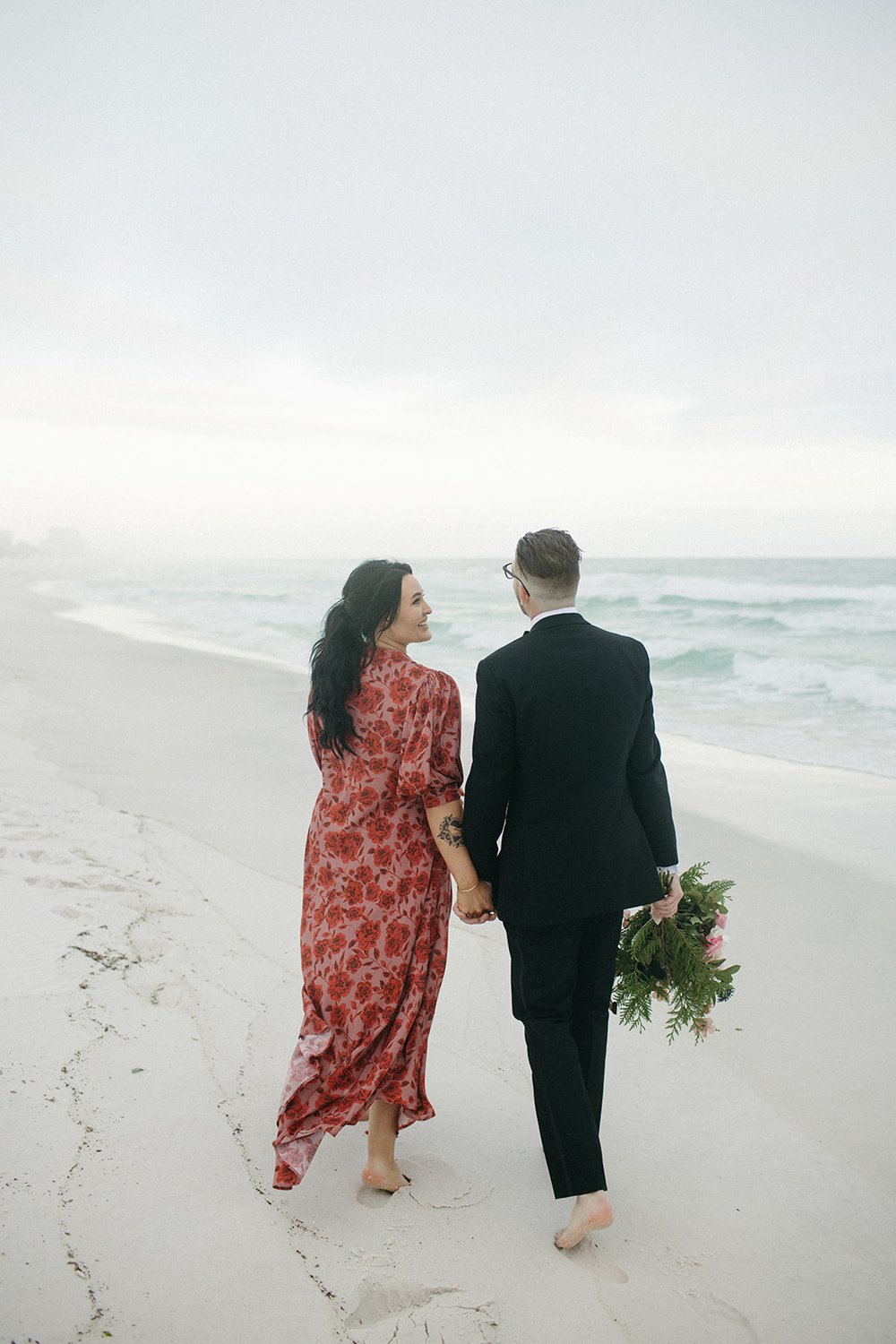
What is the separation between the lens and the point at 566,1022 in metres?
2.48

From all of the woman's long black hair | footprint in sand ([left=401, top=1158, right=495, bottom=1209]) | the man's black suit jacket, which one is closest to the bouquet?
the man's black suit jacket

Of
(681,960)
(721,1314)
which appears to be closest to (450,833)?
(681,960)

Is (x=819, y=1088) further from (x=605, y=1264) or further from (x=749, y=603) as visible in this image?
(x=749, y=603)

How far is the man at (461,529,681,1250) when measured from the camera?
237cm

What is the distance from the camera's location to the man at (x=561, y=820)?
93.3 inches

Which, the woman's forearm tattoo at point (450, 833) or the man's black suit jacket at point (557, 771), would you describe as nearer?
the man's black suit jacket at point (557, 771)

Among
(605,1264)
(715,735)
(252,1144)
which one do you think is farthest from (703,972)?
(715,735)

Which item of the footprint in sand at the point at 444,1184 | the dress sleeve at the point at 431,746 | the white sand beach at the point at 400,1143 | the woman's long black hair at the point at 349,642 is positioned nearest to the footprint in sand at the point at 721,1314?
the white sand beach at the point at 400,1143

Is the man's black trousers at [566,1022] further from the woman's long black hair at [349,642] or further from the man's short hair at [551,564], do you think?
the man's short hair at [551,564]

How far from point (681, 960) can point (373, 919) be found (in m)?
0.99

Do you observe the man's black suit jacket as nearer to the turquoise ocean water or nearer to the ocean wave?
the turquoise ocean water

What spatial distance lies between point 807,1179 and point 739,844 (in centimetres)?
348

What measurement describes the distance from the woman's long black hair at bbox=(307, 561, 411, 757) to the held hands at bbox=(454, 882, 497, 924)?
0.53 m

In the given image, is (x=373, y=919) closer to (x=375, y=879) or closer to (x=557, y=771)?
(x=375, y=879)
